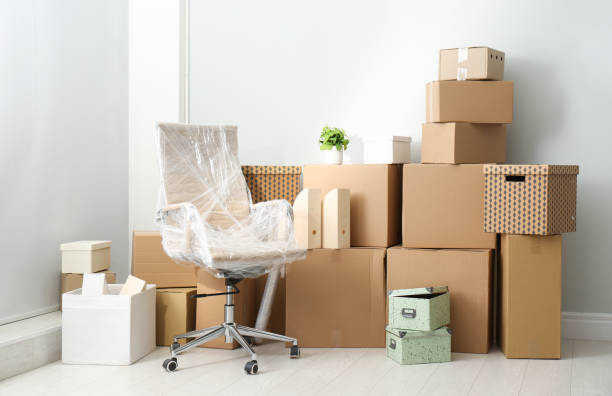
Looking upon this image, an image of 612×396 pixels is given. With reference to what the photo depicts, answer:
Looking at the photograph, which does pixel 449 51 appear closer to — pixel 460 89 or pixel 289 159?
pixel 460 89

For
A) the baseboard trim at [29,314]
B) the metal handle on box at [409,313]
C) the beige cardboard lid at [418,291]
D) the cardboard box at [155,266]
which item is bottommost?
the baseboard trim at [29,314]

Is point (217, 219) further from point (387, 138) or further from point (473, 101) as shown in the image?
point (473, 101)

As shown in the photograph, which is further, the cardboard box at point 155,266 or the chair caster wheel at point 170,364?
the cardboard box at point 155,266

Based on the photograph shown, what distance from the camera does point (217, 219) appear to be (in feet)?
9.91

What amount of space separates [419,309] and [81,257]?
1611mm

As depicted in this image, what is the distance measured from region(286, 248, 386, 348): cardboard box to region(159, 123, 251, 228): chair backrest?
0.44 meters

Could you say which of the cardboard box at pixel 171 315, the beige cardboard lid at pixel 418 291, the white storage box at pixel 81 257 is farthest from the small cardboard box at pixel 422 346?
the white storage box at pixel 81 257

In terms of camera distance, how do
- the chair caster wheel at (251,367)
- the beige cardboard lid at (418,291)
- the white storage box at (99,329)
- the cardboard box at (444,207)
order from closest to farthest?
the chair caster wheel at (251,367), the white storage box at (99,329), the beige cardboard lid at (418,291), the cardboard box at (444,207)

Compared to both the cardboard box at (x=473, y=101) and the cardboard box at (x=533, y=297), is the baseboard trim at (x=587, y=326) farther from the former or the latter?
the cardboard box at (x=473, y=101)

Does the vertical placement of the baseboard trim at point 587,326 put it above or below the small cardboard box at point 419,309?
below

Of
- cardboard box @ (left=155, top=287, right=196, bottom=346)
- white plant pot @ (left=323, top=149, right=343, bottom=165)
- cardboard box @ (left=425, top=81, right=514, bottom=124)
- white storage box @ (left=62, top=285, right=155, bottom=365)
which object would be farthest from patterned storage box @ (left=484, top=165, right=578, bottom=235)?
white storage box @ (left=62, top=285, right=155, bottom=365)

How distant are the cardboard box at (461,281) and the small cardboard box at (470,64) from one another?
81cm

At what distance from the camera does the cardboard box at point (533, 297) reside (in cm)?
280

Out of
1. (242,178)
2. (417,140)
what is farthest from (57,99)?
(417,140)
